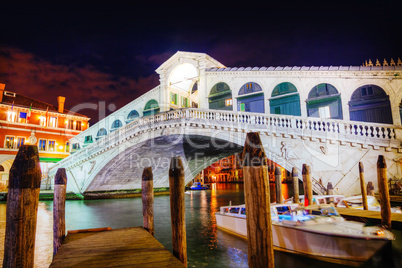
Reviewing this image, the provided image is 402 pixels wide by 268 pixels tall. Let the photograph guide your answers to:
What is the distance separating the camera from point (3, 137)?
23.1 meters

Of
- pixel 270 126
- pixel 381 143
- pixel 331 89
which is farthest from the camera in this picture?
pixel 331 89

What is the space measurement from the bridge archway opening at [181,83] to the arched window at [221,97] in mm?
2367

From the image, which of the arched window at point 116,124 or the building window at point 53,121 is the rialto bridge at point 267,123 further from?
the building window at point 53,121

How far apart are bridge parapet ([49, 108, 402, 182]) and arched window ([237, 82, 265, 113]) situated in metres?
1.43

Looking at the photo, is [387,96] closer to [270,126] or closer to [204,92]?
[270,126]

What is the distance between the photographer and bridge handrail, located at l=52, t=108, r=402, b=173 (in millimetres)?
10070

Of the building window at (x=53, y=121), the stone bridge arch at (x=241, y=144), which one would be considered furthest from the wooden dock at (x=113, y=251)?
the building window at (x=53, y=121)

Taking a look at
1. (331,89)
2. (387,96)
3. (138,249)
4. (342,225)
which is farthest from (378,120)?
(138,249)

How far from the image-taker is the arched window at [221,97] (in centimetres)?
1645

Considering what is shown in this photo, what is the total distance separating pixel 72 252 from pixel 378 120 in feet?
45.0

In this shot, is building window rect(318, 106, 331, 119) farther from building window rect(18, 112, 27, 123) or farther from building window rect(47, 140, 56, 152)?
building window rect(18, 112, 27, 123)

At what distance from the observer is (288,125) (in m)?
11.4

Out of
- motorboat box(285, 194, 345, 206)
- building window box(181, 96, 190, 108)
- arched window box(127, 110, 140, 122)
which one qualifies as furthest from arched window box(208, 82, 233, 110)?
motorboat box(285, 194, 345, 206)

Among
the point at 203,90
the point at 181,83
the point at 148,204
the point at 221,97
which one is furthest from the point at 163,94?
the point at 148,204
